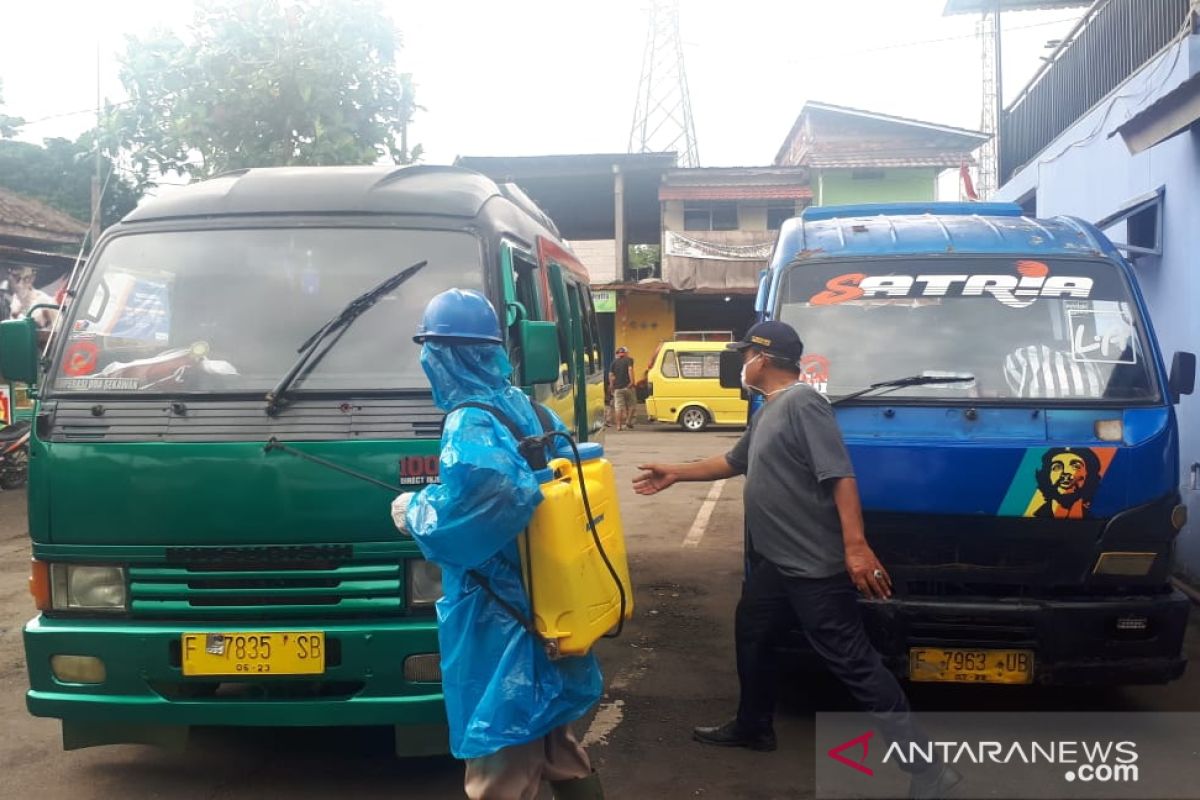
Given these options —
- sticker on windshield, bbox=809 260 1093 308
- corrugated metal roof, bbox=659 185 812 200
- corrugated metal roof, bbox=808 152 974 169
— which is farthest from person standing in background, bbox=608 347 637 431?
sticker on windshield, bbox=809 260 1093 308

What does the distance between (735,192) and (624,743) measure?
23.8m

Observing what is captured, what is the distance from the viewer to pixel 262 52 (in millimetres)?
10289

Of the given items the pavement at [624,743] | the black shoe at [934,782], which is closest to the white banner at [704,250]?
the pavement at [624,743]

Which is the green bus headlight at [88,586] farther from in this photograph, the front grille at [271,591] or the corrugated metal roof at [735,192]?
the corrugated metal roof at [735,192]

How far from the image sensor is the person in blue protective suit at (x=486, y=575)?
2.58m

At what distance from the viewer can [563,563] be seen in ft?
8.75

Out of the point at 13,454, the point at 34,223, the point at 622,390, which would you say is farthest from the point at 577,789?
the point at 622,390

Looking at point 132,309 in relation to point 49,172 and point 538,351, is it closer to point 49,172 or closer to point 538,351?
point 538,351

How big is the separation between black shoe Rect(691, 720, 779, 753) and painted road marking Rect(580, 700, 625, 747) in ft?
1.44

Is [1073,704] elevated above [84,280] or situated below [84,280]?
below

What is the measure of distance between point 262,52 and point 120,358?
7127 mm

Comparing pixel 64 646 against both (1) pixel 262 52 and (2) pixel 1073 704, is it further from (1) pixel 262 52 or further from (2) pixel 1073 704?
(1) pixel 262 52

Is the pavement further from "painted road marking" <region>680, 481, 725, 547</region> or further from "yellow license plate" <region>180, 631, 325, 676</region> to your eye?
"painted road marking" <region>680, 481, 725, 547</region>

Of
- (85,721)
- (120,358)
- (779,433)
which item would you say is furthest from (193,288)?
(779,433)
